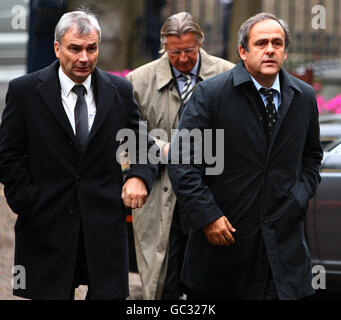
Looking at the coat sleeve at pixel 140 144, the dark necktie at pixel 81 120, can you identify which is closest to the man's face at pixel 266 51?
the coat sleeve at pixel 140 144

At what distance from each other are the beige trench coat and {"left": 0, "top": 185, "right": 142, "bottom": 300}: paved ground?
105cm

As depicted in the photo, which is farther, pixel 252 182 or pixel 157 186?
pixel 157 186

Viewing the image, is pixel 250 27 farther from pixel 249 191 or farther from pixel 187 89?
pixel 187 89

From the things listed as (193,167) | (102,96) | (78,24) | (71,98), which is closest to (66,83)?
(71,98)

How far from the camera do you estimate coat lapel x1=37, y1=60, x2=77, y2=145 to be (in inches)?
151

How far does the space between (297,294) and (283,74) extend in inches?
42.1

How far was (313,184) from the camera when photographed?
4094 mm

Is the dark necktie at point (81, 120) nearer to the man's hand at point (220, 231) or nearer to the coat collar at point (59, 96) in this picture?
the coat collar at point (59, 96)

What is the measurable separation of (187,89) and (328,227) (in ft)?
4.11

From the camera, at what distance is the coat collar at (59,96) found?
3.85 metres

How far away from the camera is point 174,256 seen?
16.8 feet

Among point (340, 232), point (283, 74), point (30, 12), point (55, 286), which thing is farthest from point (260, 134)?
point (30, 12)

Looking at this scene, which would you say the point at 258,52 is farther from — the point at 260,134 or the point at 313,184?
the point at 313,184

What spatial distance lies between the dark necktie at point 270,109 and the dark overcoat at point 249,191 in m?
0.03
